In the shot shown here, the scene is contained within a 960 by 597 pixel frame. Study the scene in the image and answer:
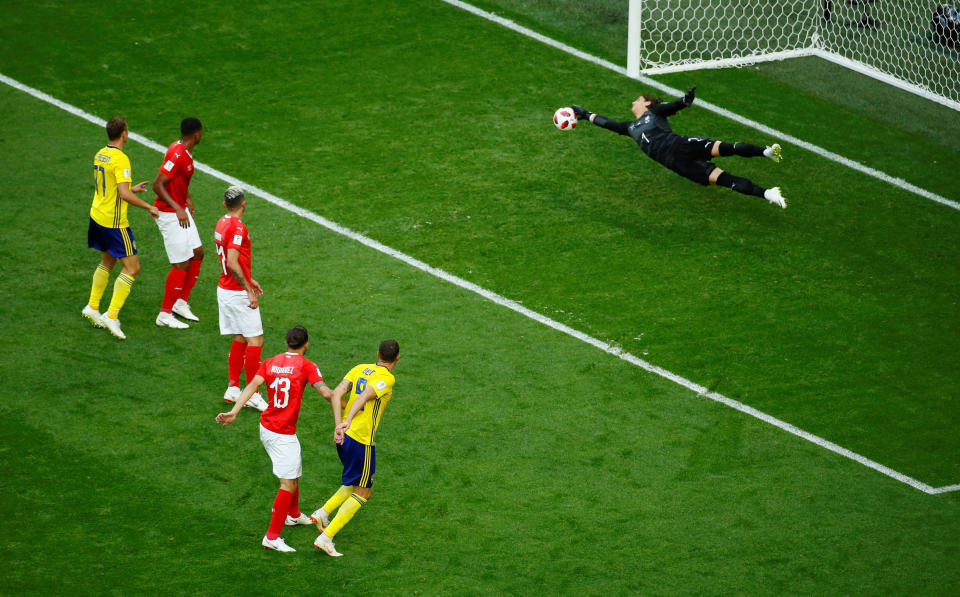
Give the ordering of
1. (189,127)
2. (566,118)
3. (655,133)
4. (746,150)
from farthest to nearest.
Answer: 1. (566,118)
2. (655,133)
3. (746,150)
4. (189,127)

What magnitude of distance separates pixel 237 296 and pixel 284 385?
1.77 m

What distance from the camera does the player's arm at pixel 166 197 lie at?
1048 cm

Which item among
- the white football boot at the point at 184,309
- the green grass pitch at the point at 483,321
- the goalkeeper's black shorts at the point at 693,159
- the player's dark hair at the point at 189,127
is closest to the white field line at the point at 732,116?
the green grass pitch at the point at 483,321

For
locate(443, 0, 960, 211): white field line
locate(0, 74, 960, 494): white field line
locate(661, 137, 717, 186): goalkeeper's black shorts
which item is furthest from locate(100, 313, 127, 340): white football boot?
locate(443, 0, 960, 211): white field line

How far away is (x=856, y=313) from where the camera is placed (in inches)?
462

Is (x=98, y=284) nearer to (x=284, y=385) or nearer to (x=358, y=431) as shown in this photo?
(x=284, y=385)

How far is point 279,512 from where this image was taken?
832 centimetres

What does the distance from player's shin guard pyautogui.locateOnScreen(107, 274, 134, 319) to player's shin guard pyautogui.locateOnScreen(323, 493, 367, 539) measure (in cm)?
361

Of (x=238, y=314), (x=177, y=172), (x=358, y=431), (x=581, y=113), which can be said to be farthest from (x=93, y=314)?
(x=581, y=113)

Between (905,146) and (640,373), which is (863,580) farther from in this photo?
(905,146)

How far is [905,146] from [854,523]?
743 centimetres

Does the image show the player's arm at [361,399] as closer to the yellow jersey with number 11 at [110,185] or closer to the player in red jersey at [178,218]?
the player in red jersey at [178,218]

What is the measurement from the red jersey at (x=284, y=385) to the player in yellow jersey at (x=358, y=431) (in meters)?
0.28

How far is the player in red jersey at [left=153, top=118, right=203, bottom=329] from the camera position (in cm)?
1051
